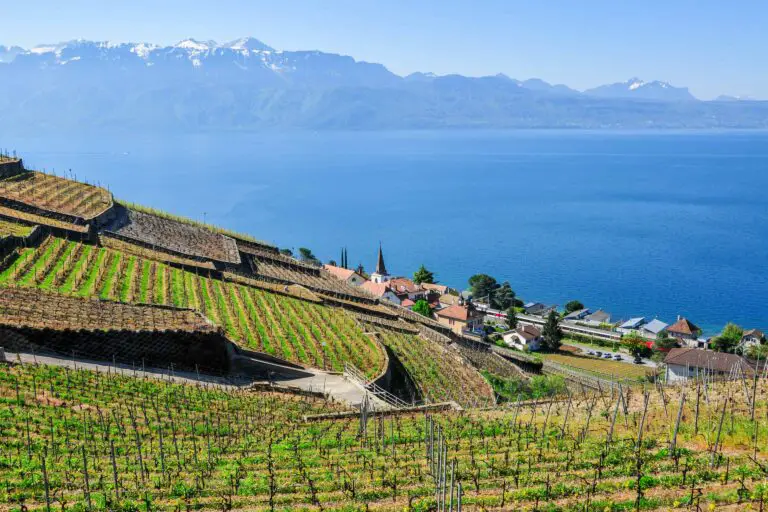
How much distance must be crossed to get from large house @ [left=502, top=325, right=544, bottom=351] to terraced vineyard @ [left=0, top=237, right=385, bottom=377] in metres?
35.3

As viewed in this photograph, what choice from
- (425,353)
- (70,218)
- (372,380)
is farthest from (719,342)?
(70,218)

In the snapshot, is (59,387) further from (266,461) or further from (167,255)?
(167,255)

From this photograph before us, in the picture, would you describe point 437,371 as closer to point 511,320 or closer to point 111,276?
point 111,276

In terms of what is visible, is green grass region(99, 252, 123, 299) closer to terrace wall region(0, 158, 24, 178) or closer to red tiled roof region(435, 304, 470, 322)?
terrace wall region(0, 158, 24, 178)

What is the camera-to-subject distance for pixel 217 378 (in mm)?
32219

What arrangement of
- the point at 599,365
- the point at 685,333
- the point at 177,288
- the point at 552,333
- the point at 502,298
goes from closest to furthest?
the point at 177,288, the point at 599,365, the point at 552,333, the point at 685,333, the point at 502,298

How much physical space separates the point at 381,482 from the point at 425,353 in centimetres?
3080

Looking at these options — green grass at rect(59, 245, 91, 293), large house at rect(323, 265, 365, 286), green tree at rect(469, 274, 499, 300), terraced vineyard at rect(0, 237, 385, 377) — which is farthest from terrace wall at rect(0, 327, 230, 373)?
green tree at rect(469, 274, 499, 300)

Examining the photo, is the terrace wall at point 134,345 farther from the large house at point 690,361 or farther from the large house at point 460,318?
the large house at point 460,318

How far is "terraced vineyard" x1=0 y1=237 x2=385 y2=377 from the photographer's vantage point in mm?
38406

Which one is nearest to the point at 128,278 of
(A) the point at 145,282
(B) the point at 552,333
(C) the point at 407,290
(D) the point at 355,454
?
(A) the point at 145,282

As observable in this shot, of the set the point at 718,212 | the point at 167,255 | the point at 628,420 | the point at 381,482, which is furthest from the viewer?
the point at 718,212

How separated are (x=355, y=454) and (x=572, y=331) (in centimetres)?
7294

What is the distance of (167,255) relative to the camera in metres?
55.2
